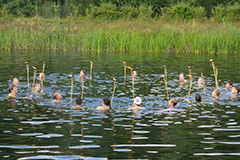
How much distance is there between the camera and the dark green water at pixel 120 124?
11.9m

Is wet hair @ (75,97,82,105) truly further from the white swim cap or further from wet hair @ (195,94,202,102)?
wet hair @ (195,94,202,102)

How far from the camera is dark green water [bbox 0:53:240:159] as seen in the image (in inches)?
470

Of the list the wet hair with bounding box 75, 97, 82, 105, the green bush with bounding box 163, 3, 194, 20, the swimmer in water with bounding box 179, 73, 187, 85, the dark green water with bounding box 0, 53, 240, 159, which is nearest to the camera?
the dark green water with bounding box 0, 53, 240, 159

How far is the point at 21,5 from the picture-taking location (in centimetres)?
6612

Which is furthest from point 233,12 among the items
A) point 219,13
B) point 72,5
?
point 72,5

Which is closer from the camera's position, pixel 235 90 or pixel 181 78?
pixel 235 90

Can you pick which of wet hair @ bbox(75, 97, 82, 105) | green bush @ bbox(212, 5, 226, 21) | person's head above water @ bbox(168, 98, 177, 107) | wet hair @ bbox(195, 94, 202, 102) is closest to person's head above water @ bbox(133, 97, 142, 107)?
person's head above water @ bbox(168, 98, 177, 107)

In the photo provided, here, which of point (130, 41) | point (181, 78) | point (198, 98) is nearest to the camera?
point (198, 98)

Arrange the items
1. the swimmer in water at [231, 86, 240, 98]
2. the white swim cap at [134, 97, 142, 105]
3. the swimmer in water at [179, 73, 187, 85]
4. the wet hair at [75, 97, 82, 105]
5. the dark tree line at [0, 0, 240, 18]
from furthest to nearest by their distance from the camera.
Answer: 1. the dark tree line at [0, 0, 240, 18]
2. the swimmer in water at [179, 73, 187, 85]
3. the swimmer in water at [231, 86, 240, 98]
4. the wet hair at [75, 97, 82, 105]
5. the white swim cap at [134, 97, 142, 105]

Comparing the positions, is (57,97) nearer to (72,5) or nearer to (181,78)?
(181,78)

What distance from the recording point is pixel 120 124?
15.3 m

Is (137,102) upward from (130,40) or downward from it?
downward

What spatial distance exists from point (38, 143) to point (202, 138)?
448 centimetres

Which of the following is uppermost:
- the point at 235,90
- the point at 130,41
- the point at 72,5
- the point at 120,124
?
the point at 72,5
